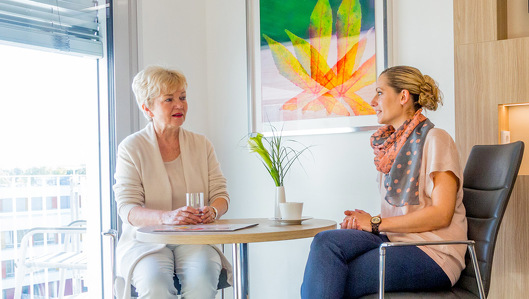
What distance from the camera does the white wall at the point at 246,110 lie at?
2.94 meters

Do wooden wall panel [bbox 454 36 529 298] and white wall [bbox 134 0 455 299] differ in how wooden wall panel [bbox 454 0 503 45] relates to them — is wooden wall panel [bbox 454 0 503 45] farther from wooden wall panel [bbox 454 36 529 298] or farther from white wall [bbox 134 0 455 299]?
white wall [bbox 134 0 455 299]

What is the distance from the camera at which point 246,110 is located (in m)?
3.62

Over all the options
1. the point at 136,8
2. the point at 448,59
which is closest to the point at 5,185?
the point at 136,8

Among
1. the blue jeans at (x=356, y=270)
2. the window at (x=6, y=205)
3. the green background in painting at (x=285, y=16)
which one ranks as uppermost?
the green background in painting at (x=285, y=16)

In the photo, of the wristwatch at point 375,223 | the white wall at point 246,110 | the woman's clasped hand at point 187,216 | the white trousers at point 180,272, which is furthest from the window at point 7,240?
the wristwatch at point 375,223

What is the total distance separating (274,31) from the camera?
3.47 m

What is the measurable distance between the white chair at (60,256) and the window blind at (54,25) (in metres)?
0.89

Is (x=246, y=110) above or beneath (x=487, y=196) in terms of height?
above

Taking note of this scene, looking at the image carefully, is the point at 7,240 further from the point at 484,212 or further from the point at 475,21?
the point at 475,21

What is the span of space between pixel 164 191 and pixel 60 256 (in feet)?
2.34

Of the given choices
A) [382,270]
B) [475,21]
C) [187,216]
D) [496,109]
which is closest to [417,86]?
[496,109]

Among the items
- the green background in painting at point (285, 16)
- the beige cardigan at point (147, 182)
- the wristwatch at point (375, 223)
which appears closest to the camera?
the wristwatch at point (375, 223)

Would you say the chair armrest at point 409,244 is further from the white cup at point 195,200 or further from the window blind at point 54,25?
the window blind at point 54,25

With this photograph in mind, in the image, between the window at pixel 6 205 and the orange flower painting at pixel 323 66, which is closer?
the window at pixel 6 205
